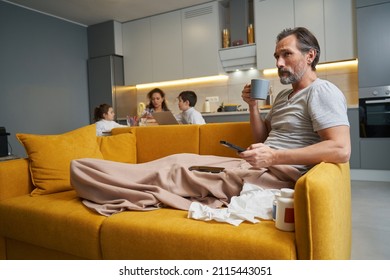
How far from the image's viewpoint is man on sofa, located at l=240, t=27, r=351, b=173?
45.2 inches

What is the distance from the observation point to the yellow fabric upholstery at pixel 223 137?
1775 millimetres

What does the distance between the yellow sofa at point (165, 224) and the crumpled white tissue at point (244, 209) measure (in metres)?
0.03

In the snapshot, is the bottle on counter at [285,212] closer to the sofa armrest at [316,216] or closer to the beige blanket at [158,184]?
the sofa armrest at [316,216]

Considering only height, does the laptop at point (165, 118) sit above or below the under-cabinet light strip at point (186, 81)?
below

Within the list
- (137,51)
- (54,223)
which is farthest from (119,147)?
(137,51)

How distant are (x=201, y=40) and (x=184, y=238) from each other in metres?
4.02

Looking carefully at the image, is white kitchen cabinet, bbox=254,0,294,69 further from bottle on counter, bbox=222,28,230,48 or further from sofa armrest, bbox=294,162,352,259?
sofa armrest, bbox=294,162,352,259

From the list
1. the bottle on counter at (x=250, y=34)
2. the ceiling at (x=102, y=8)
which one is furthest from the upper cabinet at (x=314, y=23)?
the ceiling at (x=102, y=8)

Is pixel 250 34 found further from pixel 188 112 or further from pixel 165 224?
pixel 165 224

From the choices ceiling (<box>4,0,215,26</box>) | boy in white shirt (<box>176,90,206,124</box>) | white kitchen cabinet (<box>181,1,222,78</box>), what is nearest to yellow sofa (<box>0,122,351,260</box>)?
boy in white shirt (<box>176,90,206,124</box>)

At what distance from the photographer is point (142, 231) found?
1.11 m
